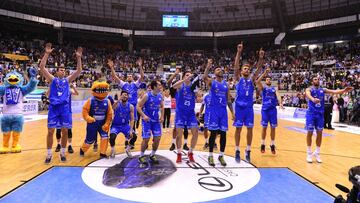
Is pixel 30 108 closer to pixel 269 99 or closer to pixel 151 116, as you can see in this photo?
pixel 151 116

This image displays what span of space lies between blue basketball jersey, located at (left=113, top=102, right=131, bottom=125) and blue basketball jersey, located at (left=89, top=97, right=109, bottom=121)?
29cm

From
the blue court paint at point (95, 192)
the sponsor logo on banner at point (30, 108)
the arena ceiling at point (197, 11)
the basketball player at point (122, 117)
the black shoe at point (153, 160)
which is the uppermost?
the arena ceiling at point (197, 11)

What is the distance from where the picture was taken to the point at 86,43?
38188 mm

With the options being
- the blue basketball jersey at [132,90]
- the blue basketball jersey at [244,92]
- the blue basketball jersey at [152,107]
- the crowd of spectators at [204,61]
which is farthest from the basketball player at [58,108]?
the crowd of spectators at [204,61]

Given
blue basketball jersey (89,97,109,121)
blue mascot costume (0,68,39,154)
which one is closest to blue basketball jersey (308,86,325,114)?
blue basketball jersey (89,97,109,121)

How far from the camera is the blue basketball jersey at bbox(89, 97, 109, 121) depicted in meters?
6.63

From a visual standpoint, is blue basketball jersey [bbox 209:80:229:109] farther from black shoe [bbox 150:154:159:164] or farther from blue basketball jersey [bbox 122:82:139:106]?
blue basketball jersey [bbox 122:82:139:106]

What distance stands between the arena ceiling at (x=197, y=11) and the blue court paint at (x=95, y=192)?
101 ft

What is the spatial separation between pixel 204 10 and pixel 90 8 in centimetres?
1429

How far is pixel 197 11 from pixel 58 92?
3387cm

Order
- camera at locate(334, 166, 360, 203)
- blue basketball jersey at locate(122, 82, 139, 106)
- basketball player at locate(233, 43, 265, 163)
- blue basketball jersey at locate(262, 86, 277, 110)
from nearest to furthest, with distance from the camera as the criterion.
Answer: camera at locate(334, 166, 360, 203) → basketball player at locate(233, 43, 265, 163) → blue basketball jersey at locate(262, 86, 277, 110) → blue basketball jersey at locate(122, 82, 139, 106)

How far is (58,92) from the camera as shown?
6484mm

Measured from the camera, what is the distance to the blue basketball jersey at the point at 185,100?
6582 mm

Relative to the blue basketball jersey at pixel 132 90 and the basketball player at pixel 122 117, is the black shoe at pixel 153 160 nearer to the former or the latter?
the basketball player at pixel 122 117
